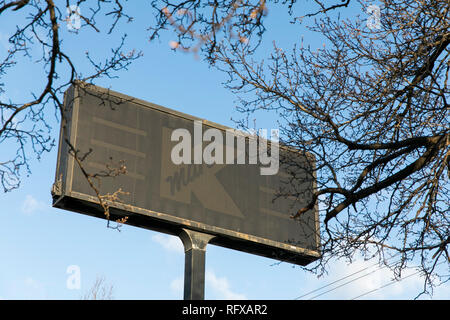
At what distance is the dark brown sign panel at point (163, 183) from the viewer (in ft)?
37.7

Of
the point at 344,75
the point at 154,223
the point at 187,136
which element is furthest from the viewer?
the point at 187,136

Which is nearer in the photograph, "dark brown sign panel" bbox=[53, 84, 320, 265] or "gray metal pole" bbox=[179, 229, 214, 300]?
"dark brown sign panel" bbox=[53, 84, 320, 265]

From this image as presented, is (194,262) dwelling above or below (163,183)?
below

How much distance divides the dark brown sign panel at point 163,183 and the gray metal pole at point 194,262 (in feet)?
0.50

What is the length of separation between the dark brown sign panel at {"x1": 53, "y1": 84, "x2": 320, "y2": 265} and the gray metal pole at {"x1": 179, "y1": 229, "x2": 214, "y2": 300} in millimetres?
153

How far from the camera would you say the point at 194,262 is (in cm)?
1195

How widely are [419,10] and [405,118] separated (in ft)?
3.70

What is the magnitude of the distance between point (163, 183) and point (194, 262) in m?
1.52

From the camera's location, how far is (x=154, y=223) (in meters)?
12.1

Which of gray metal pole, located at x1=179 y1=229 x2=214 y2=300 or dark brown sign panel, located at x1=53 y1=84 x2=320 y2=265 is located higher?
dark brown sign panel, located at x1=53 y1=84 x2=320 y2=265

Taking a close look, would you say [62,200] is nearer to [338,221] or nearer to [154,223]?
[154,223]

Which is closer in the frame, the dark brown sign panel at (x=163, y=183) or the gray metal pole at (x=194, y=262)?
the dark brown sign panel at (x=163, y=183)

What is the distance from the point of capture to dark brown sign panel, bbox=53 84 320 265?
37.7 ft
